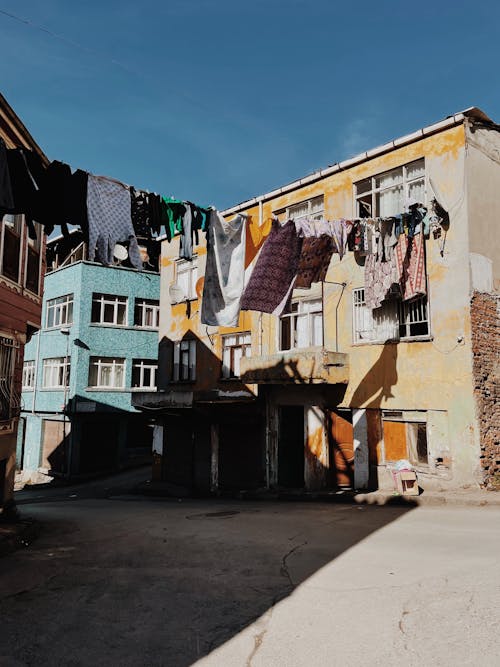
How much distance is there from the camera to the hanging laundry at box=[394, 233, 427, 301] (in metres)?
15.4

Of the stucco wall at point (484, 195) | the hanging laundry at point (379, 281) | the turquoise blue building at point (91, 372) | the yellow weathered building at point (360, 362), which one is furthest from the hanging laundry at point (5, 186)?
the turquoise blue building at point (91, 372)

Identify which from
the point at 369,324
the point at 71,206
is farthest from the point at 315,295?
the point at 71,206

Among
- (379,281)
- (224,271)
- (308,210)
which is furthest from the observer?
(308,210)

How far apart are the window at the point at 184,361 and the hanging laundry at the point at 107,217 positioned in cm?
1404

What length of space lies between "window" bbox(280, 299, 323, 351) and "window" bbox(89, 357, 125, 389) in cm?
1494

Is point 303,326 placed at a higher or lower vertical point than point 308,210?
lower

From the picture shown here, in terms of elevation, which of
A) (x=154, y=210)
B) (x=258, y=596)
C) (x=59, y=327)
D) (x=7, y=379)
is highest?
(x=59, y=327)

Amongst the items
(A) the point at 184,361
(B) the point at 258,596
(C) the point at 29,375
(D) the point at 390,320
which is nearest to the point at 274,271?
(D) the point at 390,320

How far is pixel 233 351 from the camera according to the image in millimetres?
22234

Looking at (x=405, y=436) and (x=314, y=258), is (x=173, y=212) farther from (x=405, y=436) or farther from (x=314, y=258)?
(x=405, y=436)

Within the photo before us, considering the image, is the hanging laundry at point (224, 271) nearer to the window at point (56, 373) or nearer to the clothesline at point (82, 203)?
the clothesline at point (82, 203)

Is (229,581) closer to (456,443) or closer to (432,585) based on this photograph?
(432,585)

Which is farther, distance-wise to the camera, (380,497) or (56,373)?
(56,373)

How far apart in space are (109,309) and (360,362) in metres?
19.3
